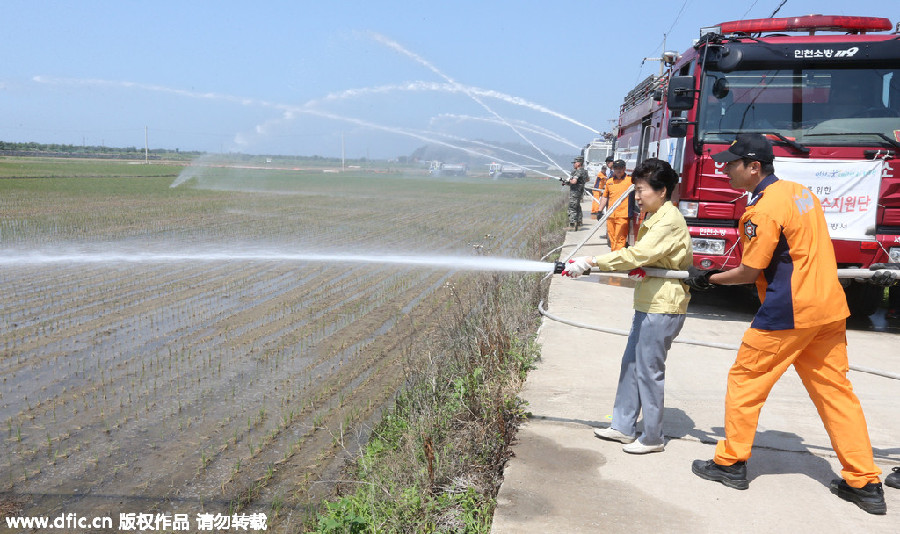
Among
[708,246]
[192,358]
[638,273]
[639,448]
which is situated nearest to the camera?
[638,273]

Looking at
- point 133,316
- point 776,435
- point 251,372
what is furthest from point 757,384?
point 133,316

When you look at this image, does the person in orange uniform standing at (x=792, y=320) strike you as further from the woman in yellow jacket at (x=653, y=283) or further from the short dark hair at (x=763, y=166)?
the woman in yellow jacket at (x=653, y=283)

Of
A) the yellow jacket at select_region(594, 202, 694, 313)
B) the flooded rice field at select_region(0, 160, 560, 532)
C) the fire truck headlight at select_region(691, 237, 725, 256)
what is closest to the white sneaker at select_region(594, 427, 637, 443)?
the yellow jacket at select_region(594, 202, 694, 313)

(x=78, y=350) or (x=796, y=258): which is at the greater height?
(x=796, y=258)

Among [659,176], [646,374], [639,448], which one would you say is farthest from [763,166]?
[639,448]

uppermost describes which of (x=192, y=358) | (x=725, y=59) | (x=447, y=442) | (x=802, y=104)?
(x=725, y=59)

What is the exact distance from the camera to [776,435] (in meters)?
4.56

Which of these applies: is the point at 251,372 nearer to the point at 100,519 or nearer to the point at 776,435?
the point at 100,519

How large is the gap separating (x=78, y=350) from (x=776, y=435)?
19.8 ft

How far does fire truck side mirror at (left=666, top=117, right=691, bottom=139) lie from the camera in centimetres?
745

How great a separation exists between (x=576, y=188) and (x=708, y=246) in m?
8.79

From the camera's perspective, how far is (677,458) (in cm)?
411

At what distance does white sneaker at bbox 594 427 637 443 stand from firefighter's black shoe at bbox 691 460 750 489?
1.69 ft

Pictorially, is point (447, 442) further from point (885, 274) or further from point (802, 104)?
point (802, 104)
